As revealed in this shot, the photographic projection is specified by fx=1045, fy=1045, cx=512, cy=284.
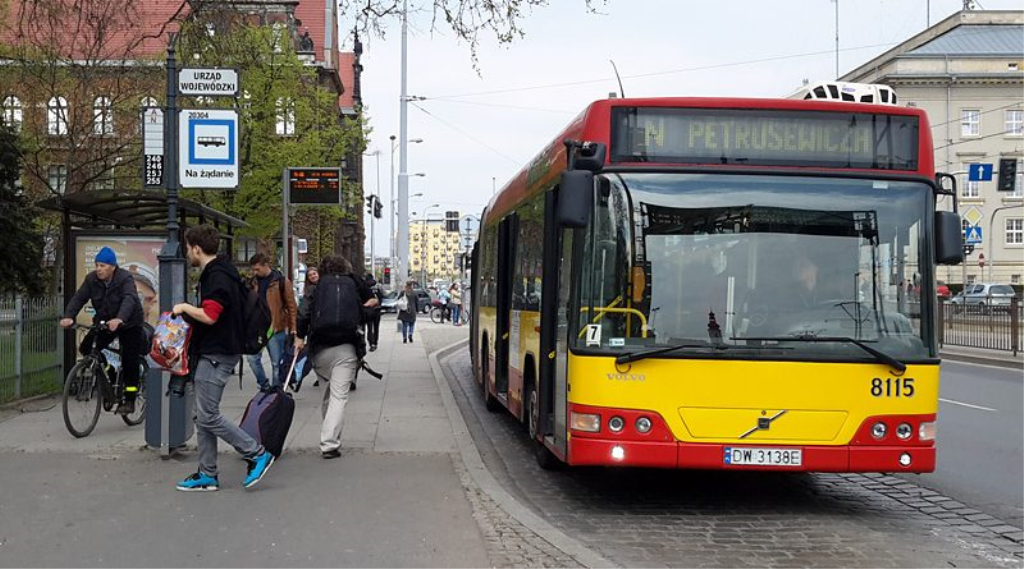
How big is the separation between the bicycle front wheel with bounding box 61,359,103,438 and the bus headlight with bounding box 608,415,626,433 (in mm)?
4930

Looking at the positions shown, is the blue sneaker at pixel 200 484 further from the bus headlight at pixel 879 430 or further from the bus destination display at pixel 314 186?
the bus destination display at pixel 314 186

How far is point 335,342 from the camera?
8.79 metres

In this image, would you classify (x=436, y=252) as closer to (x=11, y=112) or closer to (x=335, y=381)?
(x=11, y=112)

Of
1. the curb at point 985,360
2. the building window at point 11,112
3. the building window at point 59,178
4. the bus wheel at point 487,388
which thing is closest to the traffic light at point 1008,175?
the curb at point 985,360

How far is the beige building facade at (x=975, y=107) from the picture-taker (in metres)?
68.6

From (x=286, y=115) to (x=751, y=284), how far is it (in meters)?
23.6

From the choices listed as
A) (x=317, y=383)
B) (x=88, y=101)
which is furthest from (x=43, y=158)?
(x=317, y=383)

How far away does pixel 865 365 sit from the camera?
6.92 m

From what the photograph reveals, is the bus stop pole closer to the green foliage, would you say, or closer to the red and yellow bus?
the red and yellow bus

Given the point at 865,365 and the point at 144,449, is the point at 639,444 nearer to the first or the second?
the point at 865,365

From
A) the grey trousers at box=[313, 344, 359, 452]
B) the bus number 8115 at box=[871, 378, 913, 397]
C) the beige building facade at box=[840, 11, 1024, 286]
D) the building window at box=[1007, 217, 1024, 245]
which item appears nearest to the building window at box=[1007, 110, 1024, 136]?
the beige building facade at box=[840, 11, 1024, 286]

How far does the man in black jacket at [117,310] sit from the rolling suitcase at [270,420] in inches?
95.8

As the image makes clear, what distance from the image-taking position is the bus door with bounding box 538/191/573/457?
7402 millimetres

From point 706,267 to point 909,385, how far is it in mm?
1575
